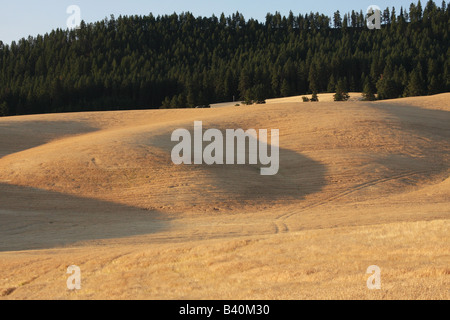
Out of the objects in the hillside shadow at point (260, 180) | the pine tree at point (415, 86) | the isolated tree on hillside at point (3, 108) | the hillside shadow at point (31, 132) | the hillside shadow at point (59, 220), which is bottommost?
the hillside shadow at point (59, 220)

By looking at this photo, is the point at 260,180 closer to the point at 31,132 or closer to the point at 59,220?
the point at 59,220

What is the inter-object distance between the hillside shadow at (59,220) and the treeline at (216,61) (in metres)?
62.1

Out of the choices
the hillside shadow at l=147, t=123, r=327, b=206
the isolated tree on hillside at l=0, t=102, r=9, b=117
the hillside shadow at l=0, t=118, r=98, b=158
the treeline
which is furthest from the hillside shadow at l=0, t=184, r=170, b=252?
the isolated tree on hillside at l=0, t=102, r=9, b=117

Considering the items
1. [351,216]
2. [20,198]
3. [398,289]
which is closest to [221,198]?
[351,216]

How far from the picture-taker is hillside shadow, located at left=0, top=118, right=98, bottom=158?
38.9 metres

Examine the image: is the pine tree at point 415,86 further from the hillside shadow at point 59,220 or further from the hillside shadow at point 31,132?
the hillside shadow at point 59,220

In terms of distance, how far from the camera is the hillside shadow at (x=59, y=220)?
20.7m

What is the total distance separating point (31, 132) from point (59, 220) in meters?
21.5

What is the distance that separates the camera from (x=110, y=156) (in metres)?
32.6

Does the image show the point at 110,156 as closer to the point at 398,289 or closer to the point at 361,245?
the point at 361,245

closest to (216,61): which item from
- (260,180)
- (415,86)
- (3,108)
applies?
(3,108)

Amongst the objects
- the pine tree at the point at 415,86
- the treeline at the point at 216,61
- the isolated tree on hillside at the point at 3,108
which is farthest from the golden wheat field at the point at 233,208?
the isolated tree on hillside at the point at 3,108

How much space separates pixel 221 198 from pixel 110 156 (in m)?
8.70

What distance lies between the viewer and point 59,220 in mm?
23922
